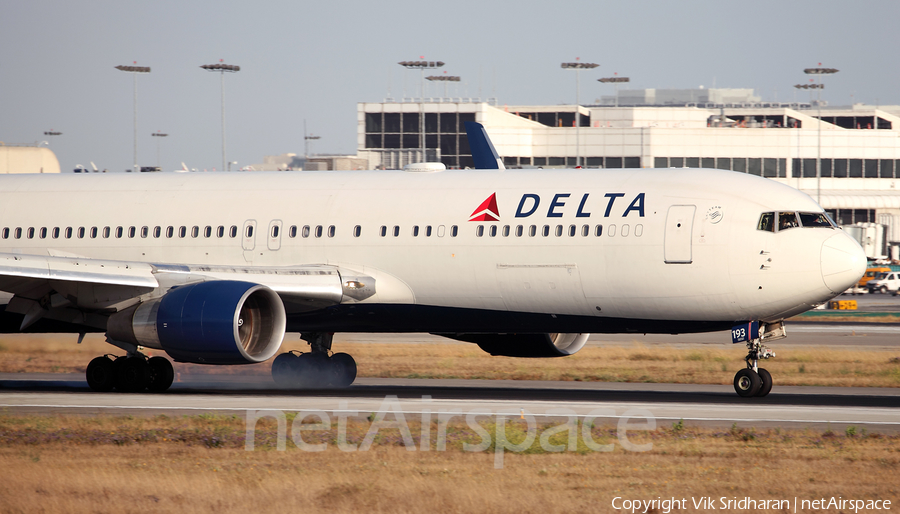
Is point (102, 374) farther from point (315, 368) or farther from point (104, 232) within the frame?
point (315, 368)

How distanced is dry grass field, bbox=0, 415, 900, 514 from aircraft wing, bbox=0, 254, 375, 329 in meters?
5.14

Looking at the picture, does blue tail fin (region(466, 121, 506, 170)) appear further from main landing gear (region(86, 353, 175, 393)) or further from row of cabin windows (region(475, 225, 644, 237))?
main landing gear (region(86, 353, 175, 393))

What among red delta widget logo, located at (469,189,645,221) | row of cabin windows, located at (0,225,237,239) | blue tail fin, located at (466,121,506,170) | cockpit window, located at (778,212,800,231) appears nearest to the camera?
cockpit window, located at (778,212,800,231)

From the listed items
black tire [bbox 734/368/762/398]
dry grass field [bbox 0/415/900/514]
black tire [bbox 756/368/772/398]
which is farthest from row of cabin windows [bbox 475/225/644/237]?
dry grass field [bbox 0/415/900/514]

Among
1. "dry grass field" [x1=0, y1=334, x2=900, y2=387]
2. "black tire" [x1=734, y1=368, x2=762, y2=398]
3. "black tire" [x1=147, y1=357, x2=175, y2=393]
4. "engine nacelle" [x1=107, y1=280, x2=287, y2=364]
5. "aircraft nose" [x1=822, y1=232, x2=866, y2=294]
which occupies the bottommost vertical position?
"dry grass field" [x1=0, y1=334, x2=900, y2=387]

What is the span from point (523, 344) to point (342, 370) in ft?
14.7

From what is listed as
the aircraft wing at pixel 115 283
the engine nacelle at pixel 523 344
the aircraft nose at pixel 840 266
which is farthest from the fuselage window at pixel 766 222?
the aircraft wing at pixel 115 283

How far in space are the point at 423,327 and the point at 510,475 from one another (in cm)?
1087

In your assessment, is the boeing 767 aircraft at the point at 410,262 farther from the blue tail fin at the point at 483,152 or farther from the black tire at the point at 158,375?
the blue tail fin at the point at 483,152

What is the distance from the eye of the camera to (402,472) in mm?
13266

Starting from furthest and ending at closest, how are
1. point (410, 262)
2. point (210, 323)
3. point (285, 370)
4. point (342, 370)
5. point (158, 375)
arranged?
point (285, 370) → point (342, 370) → point (158, 375) → point (410, 262) → point (210, 323)

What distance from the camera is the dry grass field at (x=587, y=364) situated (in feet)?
90.6

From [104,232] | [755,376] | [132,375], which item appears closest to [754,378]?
[755,376]

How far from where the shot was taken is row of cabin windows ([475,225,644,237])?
71.1ft
